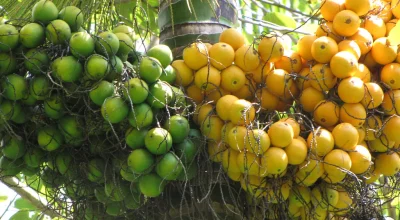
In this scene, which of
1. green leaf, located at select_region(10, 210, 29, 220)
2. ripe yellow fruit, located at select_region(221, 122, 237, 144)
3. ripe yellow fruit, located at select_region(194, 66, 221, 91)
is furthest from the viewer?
green leaf, located at select_region(10, 210, 29, 220)

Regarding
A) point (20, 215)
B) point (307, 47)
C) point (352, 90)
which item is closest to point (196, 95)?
point (307, 47)

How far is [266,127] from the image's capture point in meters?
1.95

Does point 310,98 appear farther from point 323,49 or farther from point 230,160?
point 230,160

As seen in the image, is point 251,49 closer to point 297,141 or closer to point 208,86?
point 208,86

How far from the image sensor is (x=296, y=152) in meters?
1.88

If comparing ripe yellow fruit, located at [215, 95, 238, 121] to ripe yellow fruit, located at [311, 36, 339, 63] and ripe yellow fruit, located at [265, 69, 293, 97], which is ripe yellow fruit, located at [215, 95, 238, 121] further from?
ripe yellow fruit, located at [311, 36, 339, 63]

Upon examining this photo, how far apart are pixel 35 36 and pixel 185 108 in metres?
0.50

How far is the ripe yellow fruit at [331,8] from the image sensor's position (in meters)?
2.16

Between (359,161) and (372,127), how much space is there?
0.48ft

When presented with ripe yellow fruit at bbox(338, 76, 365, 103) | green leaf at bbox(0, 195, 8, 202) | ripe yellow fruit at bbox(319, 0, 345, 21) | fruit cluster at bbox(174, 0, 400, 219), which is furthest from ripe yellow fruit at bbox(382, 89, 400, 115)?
green leaf at bbox(0, 195, 8, 202)

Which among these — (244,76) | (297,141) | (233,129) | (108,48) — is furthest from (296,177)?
(108,48)

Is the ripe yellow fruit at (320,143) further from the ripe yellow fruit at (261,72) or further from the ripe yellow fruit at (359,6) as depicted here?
the ripe yellow fruit at (359,6)

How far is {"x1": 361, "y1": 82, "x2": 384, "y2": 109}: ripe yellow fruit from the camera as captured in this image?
6.51 ft

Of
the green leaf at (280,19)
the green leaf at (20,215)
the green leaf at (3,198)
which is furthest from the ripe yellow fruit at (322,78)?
the green leaf at (3,198)
